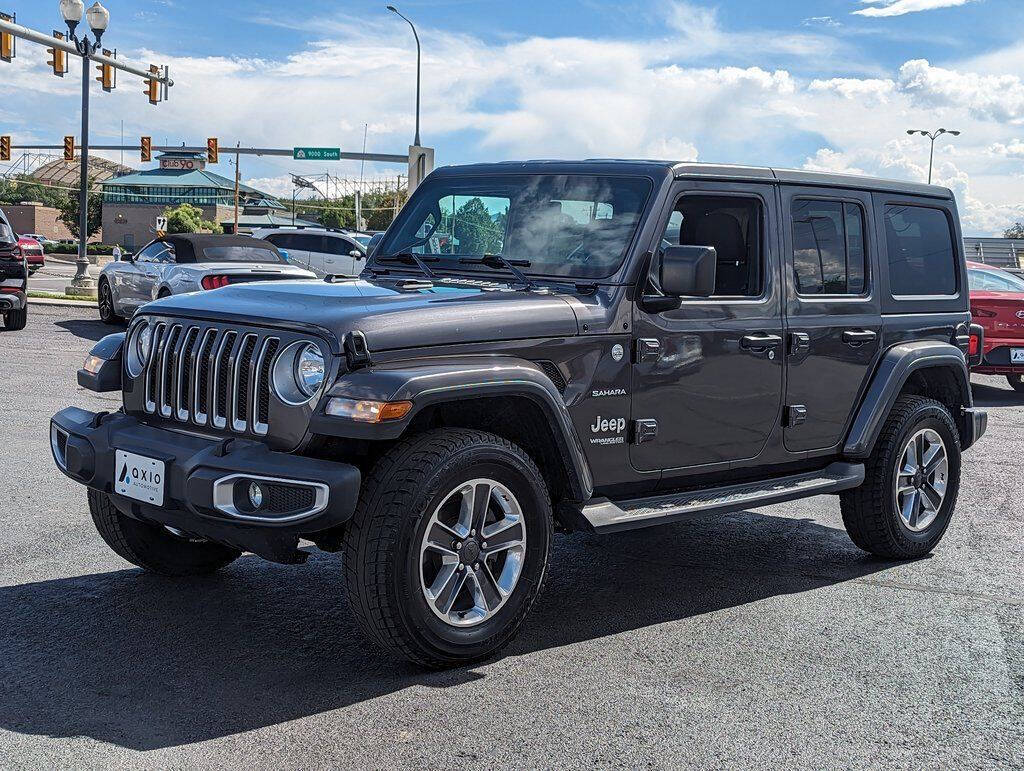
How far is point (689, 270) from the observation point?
4801 mm

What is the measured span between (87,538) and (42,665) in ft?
6.27

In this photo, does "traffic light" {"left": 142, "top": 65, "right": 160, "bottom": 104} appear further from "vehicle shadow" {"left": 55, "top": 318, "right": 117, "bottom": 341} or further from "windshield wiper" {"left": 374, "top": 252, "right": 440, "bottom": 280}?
"windshield wiper" {"left": 374, "top": 252, "right": 440, "bottom": 280}

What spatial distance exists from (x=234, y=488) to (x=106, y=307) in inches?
665

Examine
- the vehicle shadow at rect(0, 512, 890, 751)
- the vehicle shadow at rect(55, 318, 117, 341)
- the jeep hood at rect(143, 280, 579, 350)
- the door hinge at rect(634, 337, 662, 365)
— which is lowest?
the vehicle shadow at rect(55, 318, 117, 341)

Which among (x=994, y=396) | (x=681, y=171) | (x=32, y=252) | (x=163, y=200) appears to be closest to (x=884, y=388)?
(x=681, y=171)

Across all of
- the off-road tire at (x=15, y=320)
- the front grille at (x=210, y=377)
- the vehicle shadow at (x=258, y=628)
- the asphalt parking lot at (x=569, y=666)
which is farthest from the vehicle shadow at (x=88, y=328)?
the front grille at (x=210, y=377)

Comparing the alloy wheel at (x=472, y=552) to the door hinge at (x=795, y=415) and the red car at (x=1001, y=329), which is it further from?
the red car at (x=1001, y=329)

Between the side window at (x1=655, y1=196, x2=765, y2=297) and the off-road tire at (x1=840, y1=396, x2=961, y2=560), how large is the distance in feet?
4.05

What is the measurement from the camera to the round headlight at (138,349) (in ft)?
15.8

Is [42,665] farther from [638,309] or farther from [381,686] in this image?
[638,309]

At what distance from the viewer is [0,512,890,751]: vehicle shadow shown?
3.93 metres

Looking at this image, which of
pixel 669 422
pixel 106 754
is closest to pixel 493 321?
pixel 669 422

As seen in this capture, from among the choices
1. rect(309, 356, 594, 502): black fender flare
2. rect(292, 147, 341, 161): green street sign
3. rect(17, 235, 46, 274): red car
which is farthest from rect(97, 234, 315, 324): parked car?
rect(292, 147, 341, 161): green street sign

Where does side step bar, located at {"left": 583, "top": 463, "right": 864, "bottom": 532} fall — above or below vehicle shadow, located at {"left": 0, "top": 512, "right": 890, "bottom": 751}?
above
